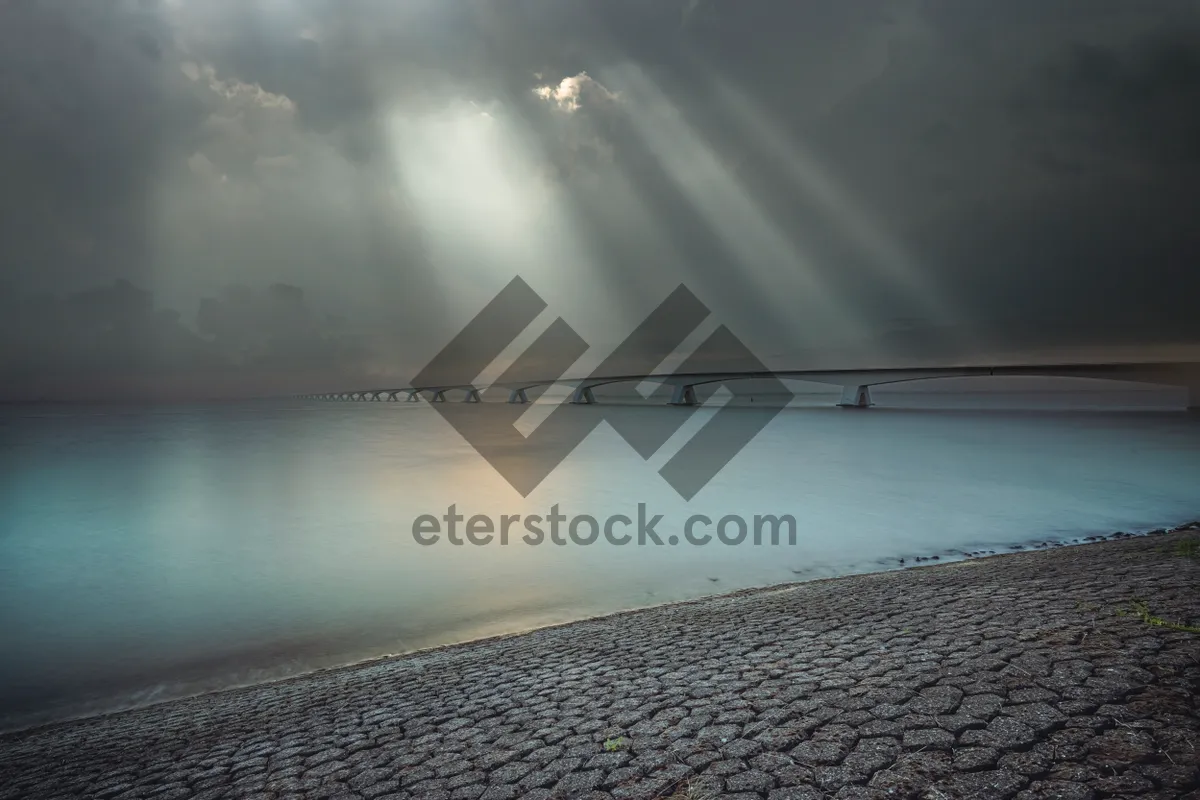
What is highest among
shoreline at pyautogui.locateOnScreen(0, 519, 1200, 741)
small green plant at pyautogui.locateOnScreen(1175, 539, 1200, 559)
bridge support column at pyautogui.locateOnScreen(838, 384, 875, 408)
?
bridge support column at pyautogui.locateOnScreen(838, 384, 875, 408)

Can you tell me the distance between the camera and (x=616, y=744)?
388cm

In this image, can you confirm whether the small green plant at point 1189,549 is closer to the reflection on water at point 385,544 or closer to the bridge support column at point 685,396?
the reflection on water at point 385,544

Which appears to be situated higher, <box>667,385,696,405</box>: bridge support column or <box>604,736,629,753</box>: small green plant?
<box>667,385,696,405</box>: bridge support column

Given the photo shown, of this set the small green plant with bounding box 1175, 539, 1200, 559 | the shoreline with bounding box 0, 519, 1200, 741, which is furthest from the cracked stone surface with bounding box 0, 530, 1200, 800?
the small green plant with bounding box 1175, 539, 1200, 559

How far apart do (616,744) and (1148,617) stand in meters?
4.73

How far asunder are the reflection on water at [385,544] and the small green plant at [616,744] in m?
5.36

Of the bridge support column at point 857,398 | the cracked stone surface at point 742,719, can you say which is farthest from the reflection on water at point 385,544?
the bridge support column at point 857,398

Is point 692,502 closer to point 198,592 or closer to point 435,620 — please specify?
point 435,620

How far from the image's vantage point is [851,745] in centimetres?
348

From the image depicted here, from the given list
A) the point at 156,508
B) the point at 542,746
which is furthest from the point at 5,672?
the point at 156,508

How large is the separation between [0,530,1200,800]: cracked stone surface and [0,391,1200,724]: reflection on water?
247 centimetres

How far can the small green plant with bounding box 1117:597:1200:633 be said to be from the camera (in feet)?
15.2

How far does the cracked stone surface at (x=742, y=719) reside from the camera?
323 centimetres

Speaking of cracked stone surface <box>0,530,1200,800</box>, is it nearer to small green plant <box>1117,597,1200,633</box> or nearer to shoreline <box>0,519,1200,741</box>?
small green plant <box>1117,597,1200,633</box>
